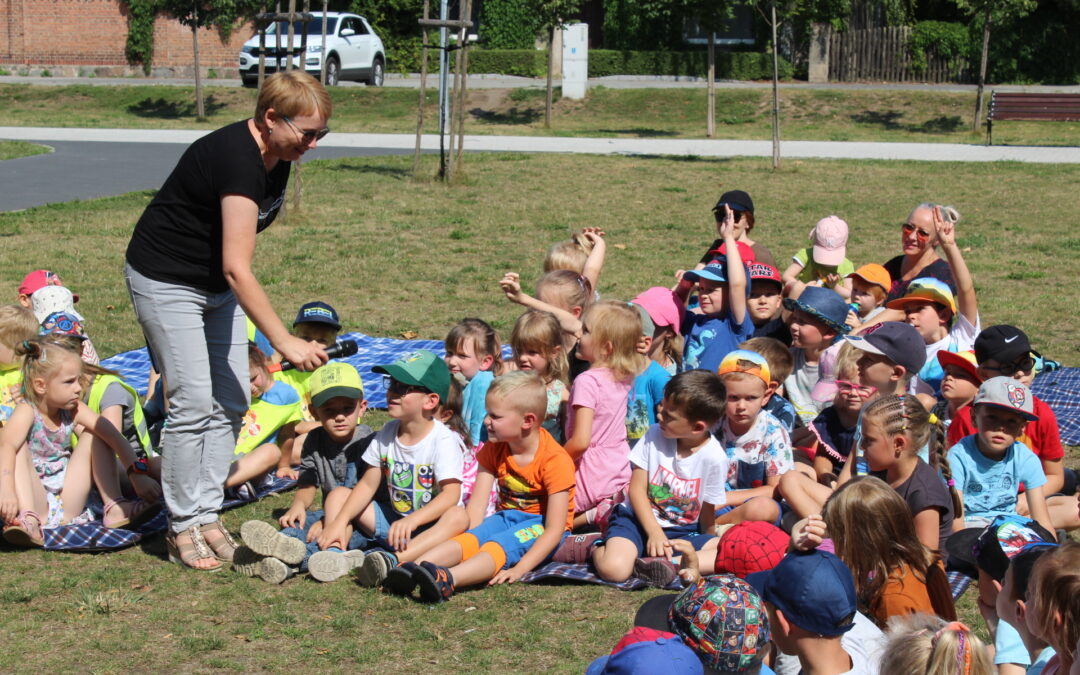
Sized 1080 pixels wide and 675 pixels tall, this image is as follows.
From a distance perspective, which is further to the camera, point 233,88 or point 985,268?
point 233,88

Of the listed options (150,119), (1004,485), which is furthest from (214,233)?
(150,119)

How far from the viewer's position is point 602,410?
520 centimetres

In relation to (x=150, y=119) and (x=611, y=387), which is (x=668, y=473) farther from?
(x=150, y=119)

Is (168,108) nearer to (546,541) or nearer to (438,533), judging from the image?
(438,533)

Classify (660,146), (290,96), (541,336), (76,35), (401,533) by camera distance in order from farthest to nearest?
(76,35)
(660,146)
(541,336)
(401,533)
(290,96)

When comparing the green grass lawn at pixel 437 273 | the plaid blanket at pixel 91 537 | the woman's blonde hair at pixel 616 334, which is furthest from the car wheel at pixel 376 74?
the plaid blanket at pixel 91 537

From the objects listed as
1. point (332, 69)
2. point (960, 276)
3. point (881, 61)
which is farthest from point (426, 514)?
point (881, 61)

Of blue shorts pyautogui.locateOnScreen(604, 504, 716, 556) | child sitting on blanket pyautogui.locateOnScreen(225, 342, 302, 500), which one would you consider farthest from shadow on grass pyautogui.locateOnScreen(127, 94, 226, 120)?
blue shorts pyautogui.locateOnScreen(604, 504, 716, 556)

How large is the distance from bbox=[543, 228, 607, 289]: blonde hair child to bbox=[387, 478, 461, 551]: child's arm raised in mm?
2224

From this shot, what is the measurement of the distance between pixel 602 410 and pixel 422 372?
2.84 feet

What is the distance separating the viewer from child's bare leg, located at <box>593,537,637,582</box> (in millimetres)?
4570

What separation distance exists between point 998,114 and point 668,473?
2030cm

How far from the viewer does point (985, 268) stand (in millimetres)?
11008

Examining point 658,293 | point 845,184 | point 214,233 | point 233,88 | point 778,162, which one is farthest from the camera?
point 233,88
